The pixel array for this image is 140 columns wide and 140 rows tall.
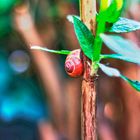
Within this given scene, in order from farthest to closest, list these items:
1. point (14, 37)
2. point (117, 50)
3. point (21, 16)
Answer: point (14, 37)
point (21, 16)
point (117, 50)

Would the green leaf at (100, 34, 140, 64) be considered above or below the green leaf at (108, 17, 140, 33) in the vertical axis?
below

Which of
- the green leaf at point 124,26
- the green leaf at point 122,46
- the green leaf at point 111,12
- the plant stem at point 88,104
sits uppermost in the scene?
the green leaf at point 111,12

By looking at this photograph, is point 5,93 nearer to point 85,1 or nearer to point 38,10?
point 38,10

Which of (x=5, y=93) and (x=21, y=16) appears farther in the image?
(x=5, y=93)

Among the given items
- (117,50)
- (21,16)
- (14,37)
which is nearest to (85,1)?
(117,50)

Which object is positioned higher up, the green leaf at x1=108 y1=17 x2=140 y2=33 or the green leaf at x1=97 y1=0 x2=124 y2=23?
the green leaf at x1=97 y1=0 x2=124 y2=23

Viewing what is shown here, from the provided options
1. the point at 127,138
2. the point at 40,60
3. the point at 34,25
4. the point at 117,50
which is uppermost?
the point at 117,50

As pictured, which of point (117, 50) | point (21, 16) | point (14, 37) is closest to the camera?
point (117, 50)

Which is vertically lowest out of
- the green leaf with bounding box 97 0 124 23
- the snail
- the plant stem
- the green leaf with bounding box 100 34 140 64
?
the plant stem
